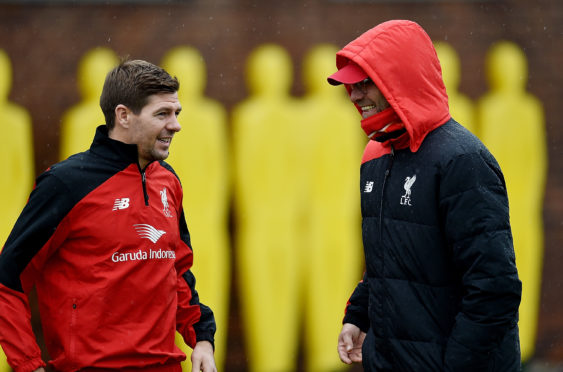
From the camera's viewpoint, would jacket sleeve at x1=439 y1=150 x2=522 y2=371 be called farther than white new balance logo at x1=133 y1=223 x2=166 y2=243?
No

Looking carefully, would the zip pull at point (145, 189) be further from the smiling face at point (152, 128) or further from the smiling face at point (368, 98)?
the smiling face at point (368, 98)

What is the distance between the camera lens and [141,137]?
2566mm

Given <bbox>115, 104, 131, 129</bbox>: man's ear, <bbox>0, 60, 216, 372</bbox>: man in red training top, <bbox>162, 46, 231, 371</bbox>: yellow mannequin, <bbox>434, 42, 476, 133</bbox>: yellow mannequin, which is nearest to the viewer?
<bbox>0, 60, 216, 372</bbox>: man in red training top

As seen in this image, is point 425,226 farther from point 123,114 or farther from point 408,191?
point 123,114

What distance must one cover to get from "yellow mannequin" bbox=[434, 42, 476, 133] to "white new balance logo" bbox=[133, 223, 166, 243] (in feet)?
10.5

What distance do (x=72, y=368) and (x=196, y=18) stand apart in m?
3.01

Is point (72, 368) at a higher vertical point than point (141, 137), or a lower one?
lower

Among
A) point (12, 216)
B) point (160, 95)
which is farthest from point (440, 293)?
point (12, 216)

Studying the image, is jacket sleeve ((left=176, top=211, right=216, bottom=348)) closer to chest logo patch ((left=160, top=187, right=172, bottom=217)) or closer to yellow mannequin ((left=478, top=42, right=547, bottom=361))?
chest logo patch ((left=160, top=187, right=172, bottom=217))

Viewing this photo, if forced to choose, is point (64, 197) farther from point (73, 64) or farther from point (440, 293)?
point (73, 64)

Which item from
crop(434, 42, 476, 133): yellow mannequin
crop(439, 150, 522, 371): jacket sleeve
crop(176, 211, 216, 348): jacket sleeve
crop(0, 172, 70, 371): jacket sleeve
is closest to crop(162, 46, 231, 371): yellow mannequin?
crop(434, 42, 476, 133): yellow mannequin

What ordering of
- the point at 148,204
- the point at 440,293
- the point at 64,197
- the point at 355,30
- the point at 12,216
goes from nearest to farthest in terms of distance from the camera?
the point at 440,293 → the point at 64,197 → the point at 148,204 → the point at 12,216 → the point at 355,30

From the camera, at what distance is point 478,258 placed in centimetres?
206

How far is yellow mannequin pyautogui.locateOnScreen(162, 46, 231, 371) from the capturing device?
193 inches
